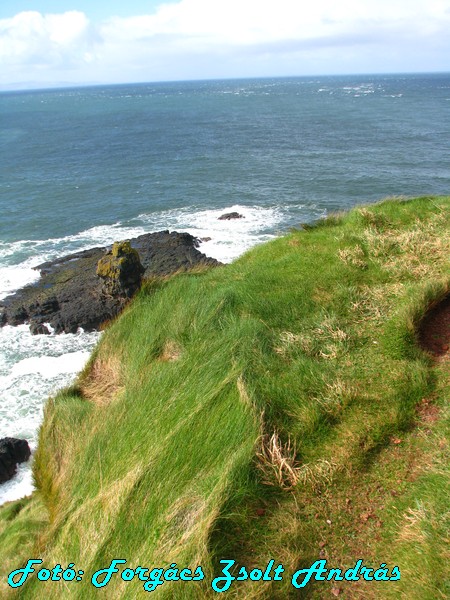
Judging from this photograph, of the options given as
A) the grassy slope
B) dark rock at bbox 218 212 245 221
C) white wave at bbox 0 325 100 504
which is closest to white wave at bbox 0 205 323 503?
white wave at bbox 0 325 100 504

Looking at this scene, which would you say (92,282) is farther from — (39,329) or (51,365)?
(51,365)

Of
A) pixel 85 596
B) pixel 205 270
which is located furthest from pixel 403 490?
pixel 205 270

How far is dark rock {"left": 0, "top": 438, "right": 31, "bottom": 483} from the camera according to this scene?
12.0 m

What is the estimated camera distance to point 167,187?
4219cm

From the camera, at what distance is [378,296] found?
9703 mm

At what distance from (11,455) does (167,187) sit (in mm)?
32984

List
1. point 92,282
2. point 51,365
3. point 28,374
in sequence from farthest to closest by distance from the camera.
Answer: point 92,282, point 51,365, point 28,374

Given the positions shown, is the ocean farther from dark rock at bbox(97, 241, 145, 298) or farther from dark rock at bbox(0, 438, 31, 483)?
dark rock at bbox(97, 241, 145, 298)

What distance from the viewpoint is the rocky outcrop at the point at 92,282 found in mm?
18641

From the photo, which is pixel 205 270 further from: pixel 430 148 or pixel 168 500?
pixel 430 148

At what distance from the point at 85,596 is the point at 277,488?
2.33 meters

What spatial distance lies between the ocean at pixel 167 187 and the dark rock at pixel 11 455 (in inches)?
11.2

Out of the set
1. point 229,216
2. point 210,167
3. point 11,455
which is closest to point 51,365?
point 11,455

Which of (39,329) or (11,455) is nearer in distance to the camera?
(11,455)
